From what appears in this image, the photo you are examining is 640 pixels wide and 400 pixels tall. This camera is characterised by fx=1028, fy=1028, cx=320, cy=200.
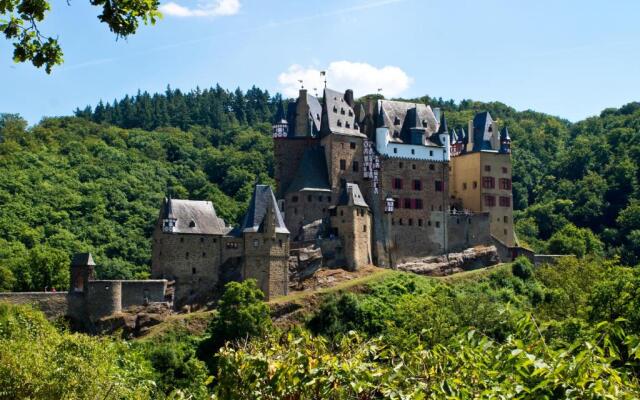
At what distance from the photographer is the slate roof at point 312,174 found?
70.2 m

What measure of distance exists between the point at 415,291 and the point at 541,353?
5142cm

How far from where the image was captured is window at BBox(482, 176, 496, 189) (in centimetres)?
7601

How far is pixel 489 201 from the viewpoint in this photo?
76000mm

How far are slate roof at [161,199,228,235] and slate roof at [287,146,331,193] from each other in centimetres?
665

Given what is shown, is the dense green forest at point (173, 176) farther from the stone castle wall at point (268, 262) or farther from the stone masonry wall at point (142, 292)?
the stone castle wall at point (268, 262)

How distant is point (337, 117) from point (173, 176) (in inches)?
2286

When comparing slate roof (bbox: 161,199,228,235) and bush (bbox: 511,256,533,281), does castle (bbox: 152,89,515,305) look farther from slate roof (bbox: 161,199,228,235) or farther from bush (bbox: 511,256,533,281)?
bush (bbox: 511,256,533,281)

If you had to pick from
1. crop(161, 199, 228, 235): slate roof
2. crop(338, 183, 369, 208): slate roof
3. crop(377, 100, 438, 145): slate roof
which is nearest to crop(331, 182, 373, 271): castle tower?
crop(338, 183, 369, 208): slate roof

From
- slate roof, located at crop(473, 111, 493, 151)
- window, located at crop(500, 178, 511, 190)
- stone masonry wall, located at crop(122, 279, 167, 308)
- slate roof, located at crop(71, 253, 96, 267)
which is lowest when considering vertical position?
stone masonry wall, located at crop(122, 279, 167, 308)

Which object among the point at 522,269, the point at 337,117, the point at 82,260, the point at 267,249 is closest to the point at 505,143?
the point at 522,269

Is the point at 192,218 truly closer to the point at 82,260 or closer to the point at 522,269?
the point at 82,260

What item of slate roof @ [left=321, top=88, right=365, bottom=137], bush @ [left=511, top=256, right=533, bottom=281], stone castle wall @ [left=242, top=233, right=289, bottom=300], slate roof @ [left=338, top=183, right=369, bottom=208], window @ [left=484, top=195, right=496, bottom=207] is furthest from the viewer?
window @ [left=484, top=195, right=496, bottom=207]

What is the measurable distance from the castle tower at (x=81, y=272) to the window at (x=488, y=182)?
97.1 feet

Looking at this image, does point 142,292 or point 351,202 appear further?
point 351,202
